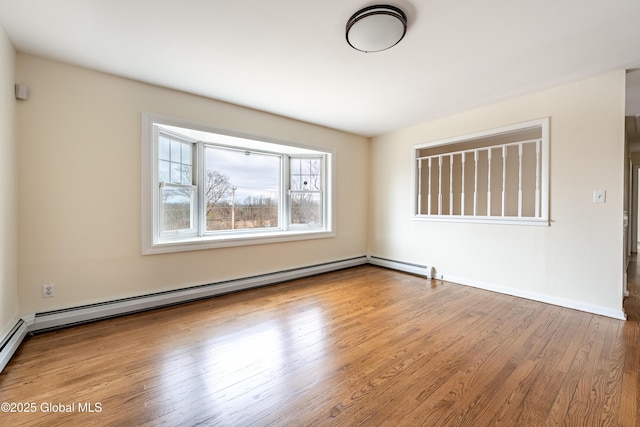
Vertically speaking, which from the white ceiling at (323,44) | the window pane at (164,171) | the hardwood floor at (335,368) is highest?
the white ceiling at (323,44)

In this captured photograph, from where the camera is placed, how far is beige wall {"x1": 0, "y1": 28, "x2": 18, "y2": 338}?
1.90 metres

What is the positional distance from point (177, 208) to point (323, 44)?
2400mm

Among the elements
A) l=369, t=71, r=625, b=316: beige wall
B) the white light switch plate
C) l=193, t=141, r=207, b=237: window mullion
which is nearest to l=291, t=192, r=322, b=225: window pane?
l=193, t=141, r=207, b=237: window mullion

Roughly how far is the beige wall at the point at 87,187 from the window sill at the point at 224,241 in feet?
0.28

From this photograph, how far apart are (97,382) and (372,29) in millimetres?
2828

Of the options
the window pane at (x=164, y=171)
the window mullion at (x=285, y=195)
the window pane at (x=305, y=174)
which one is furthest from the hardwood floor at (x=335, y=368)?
the window pane at (x=305, y=174)

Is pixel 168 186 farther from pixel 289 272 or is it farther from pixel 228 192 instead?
pixel 289 272

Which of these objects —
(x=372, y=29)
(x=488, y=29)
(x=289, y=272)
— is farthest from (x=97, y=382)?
(x=488, y=29)

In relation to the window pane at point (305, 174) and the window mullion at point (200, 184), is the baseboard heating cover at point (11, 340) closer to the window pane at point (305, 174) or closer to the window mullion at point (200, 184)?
the window mullion at point (200, 184)

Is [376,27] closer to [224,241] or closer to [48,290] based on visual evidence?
[224,241]

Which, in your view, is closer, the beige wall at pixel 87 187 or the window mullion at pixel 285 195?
the beige wall at pixel 87 187

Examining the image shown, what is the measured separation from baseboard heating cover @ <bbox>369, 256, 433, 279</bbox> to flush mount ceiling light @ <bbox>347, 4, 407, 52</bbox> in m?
3.06

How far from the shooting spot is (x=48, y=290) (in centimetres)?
232

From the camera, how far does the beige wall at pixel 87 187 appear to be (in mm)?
2252
